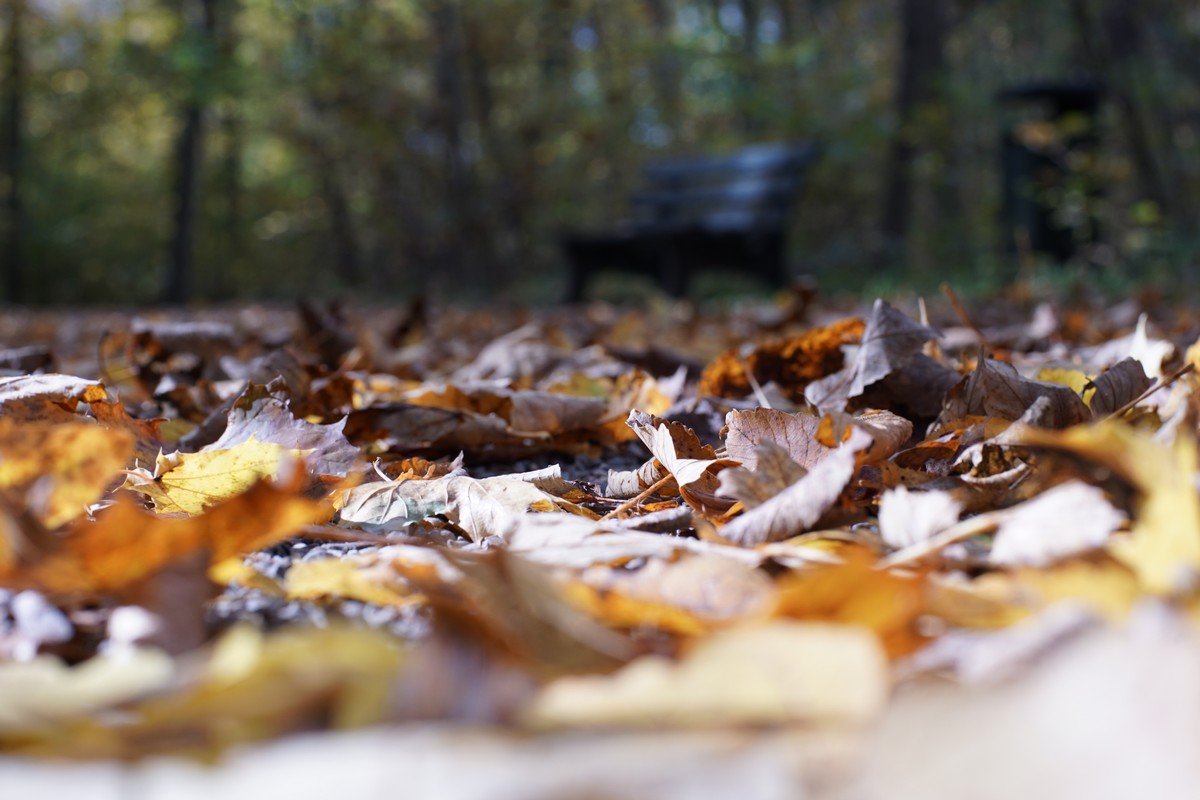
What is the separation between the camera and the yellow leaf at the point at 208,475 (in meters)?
1.14

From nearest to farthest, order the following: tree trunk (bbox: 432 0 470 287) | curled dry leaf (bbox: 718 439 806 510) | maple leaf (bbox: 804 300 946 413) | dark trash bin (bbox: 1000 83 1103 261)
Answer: curled dry leaf (bbox: 718 439 806 510) < maple leaf (bbox: 804 300 946 413) < dark trash bin (bbox: 1000 83 1103 261) < tree trunk (bbox: 432 0 470 287)

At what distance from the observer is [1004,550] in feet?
2.65

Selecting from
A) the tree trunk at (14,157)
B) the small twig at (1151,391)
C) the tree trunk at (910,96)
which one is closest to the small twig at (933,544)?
the small twig at (1151,391)

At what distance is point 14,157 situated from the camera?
57.2ft

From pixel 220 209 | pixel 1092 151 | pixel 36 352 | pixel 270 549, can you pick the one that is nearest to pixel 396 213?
pixel 220 209

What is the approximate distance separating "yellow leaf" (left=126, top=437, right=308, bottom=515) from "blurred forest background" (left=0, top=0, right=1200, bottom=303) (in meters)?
7.95

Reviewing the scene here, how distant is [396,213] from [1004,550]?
15701mm

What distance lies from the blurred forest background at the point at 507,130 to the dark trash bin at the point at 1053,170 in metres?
0.08

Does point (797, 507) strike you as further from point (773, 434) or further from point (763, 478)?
point (773, 434)

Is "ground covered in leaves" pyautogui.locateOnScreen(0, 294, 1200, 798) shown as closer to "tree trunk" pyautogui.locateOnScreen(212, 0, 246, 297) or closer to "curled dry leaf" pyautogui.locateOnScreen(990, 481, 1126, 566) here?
"curled dry leaf" pyautogui.locateOnScreen(990, 481, 1126, 566)

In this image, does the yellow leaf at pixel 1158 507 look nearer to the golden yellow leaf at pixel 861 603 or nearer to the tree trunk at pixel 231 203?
the golden yellow leaf at pixel 861 603

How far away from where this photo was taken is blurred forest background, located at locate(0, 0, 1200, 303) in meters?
10.2

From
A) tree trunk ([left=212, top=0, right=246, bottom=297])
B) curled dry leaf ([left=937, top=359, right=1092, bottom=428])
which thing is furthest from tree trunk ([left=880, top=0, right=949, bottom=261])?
curled dry leaf ([left=937, top=359, right=1092, bottom=428])

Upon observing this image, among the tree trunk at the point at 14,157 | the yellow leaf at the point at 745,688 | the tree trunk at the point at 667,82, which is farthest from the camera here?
the tree trunk at the point at 14,157
